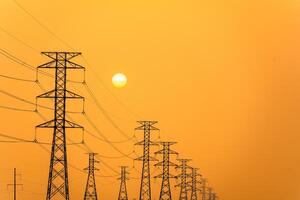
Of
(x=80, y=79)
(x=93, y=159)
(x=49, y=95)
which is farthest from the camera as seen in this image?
(x=80, y=79)

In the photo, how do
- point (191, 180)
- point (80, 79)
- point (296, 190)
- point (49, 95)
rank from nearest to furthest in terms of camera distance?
1. point (49, 95)
2. point (296, 190)
3. point (191, 180)
4. point (80, 79)

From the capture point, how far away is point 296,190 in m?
85.9

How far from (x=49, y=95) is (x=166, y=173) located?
100 ft

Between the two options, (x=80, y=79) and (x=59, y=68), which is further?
(x=80, y=79)

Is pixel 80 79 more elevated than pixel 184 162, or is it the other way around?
pixel 80 79

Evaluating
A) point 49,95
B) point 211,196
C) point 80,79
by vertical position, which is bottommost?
point 211,196

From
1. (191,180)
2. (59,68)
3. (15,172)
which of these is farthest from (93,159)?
(59,68)

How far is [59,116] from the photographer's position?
42625 millimetres

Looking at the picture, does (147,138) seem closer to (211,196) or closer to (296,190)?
(296,190)

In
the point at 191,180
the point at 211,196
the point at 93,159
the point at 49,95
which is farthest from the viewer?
the point at 211,196

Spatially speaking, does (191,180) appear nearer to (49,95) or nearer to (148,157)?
(148,157)

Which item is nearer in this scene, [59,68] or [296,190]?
[59,68]

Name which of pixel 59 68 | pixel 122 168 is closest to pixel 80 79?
pixel 122 168

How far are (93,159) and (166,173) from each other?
40.0ft
